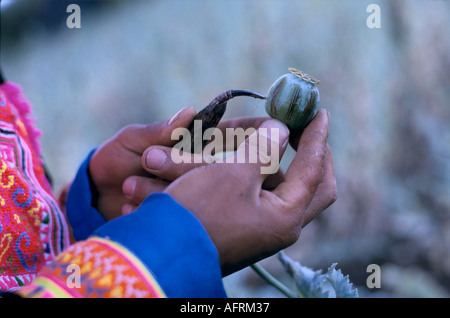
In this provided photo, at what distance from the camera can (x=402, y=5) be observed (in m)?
1.60

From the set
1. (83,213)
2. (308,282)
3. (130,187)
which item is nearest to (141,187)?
(130,187)

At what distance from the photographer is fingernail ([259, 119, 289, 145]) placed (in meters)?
0.59

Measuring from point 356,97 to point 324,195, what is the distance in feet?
3.48

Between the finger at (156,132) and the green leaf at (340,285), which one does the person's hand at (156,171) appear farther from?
the green leaf at (340,285)

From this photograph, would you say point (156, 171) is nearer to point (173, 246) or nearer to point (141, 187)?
point (141, 187)

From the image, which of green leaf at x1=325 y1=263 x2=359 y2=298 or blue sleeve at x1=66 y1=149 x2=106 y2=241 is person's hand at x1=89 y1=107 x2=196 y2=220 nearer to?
blue sleeve at x1=66 y1=149 x2=106 y2=241

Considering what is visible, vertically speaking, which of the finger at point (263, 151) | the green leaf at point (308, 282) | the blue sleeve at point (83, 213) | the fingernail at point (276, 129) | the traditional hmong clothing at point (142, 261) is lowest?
the green leaf at point (308, 282)

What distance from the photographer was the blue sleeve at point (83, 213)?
0.77 meters

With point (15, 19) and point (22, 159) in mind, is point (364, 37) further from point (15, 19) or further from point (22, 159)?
point (15, 19)

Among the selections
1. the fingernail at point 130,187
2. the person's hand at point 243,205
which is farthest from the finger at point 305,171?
the fingernail at point 130,187

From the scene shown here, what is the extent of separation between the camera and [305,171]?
0.57 m

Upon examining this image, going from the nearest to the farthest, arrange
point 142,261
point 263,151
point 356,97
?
point 142,261 → point 263,151 → point 356,97
